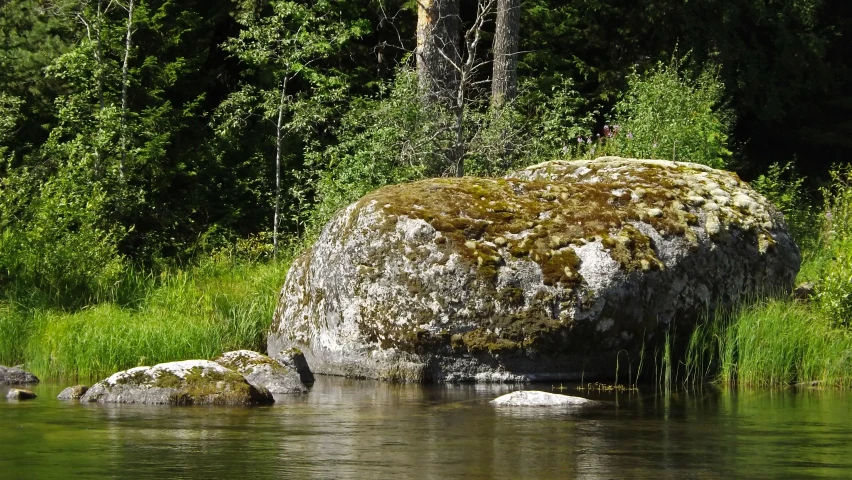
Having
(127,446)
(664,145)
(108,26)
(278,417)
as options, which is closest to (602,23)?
(664,145)

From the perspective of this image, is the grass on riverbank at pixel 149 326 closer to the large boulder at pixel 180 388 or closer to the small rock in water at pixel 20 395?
the small rock in water at pixel 20 395

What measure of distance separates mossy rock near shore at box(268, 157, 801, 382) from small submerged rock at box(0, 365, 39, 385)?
2.56 metres

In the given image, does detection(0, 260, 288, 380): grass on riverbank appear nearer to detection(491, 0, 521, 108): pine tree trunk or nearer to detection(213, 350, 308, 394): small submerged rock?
detection(213, 350, 308, 394): small submerged rock

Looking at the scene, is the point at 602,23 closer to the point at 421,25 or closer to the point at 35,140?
the point at 421,25

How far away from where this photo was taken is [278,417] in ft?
28.7

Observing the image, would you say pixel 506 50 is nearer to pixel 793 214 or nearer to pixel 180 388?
pixel 793 214

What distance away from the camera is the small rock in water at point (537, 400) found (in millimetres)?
9430

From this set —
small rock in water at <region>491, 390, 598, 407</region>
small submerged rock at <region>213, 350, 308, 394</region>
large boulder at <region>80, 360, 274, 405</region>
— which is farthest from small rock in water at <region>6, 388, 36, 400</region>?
small rock in water at <region>491, 390, 598, 407</region>

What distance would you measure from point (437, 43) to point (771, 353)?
932cm

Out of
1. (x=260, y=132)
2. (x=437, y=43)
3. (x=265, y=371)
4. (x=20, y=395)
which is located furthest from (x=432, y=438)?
(x=260, y=132)

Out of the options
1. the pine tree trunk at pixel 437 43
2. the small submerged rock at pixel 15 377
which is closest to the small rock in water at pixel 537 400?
the small submerged rock at pixel 15 377

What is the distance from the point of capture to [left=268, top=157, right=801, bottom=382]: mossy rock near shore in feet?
36.8

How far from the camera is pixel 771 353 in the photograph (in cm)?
1118

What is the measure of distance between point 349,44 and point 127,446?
15.5 metres
